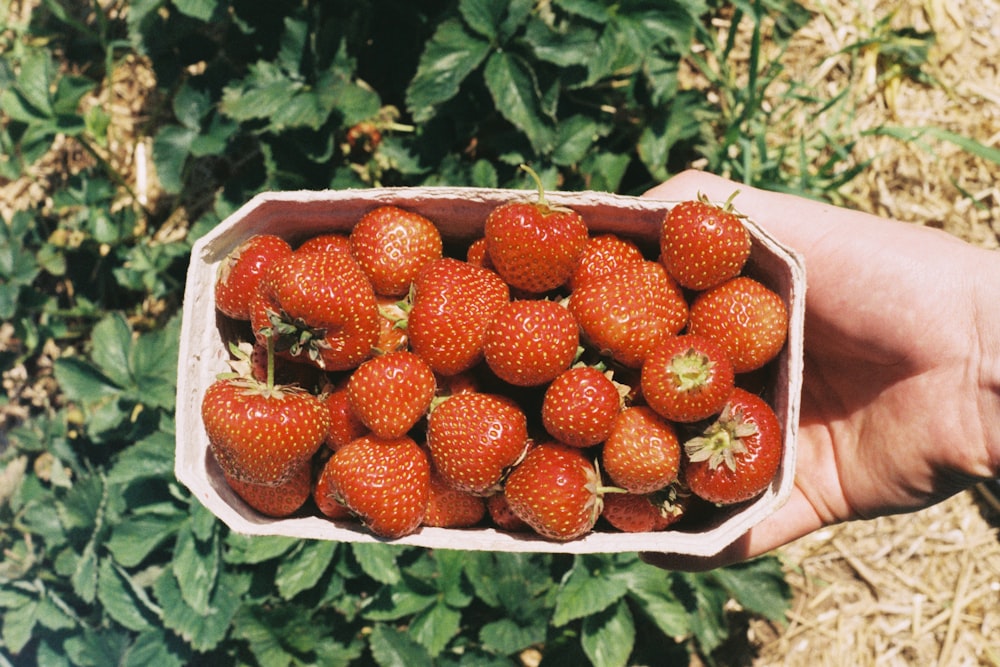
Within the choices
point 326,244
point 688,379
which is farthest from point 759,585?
point 326,244

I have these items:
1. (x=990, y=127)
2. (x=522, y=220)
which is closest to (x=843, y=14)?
(x=990, y=127)

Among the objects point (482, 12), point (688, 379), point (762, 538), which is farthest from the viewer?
point (482, 12)

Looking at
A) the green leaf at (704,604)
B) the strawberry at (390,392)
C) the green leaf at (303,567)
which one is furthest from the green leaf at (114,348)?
the green leaf at (704,604)

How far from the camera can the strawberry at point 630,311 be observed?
162cm

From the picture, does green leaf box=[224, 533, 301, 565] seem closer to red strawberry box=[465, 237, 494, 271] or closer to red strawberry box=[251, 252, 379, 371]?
red strawberry box=[251, 252, 379, 371]

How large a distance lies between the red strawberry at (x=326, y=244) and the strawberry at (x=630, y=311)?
0.54 meters

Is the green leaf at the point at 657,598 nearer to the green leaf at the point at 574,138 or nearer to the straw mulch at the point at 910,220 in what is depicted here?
the straw mulch at the point at 910,220

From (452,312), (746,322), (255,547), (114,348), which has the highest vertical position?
(746,322)

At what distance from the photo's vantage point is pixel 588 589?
2.30 meters

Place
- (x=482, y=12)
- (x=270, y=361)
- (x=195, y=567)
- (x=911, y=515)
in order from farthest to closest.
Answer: (x=911, y=515) → (x=195, y=567) → (x=482, y=12) → (x=270, y=361)

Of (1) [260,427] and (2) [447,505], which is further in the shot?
(2) [447,505]

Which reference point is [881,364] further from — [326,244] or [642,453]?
[326,244]

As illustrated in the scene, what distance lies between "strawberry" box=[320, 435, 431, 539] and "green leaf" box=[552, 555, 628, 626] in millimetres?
746

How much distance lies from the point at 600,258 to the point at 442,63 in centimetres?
91
